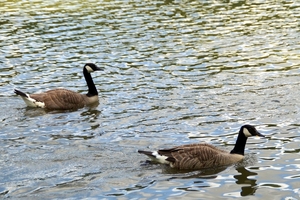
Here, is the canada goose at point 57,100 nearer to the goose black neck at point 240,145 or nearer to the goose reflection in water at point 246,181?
the goose black neck at point 240,145

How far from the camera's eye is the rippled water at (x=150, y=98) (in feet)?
40.0

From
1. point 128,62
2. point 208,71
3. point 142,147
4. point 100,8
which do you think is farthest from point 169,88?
point 100,8

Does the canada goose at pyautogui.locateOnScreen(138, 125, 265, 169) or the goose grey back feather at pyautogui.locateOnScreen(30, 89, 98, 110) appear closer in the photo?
the canada goose at pyautogui.locateOnScreen(138, 125, 265, 169)

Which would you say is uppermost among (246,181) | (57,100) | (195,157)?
(57,100)

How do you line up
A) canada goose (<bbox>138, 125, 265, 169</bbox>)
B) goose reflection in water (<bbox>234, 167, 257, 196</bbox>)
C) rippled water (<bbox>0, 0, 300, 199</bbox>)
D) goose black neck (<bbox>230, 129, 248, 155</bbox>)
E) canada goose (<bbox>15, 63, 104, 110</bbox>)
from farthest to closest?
canada goose (<bbox>15, 63, 104, 110</bbox>), goose black neck (<bbox>230, 129, 248, 155</bbox>), canada goose (<bbox>138, 125, 265, 169</bbox>), rippled water (<bbox>0, 0, 300, 199</bbox>), goose reflection in water (<bbox>234, 167, 257, 196</bbox>)

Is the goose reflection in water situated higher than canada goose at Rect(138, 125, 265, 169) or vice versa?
canada goose at Rect(138, 125, 265, 169)

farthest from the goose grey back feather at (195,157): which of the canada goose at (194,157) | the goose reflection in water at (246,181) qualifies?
the goose reflection in water at (246,181)

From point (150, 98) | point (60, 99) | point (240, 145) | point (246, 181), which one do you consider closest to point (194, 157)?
point (240, 145)

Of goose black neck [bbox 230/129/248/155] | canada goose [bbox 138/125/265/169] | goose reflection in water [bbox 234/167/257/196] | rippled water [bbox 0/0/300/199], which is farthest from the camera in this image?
goose black neck [bbox 230/129/248/155]

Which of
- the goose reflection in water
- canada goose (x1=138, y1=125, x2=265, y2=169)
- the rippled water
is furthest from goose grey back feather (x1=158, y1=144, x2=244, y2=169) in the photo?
the goose reflection in water

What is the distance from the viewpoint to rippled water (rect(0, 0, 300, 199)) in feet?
40.0

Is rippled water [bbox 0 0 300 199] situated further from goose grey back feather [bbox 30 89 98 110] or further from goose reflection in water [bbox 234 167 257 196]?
goose grey back feather [bbox 30 89 98 110]

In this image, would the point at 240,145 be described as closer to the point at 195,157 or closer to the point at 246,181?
the point at 195,157

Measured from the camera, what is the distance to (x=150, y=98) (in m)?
18.2
